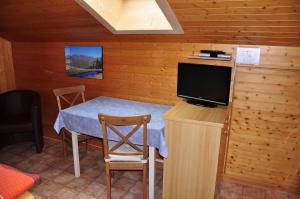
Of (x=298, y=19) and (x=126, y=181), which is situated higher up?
(x=298, y=19)

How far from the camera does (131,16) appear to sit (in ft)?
9.35

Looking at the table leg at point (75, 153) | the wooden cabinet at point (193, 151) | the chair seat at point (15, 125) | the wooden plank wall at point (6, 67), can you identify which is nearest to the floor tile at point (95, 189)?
the table leg at point (75, 153)

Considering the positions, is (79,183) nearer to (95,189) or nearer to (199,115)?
(95,189)

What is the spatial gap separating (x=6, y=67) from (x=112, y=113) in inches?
101

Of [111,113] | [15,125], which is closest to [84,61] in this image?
[111,113]

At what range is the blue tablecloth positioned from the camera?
7.34ft

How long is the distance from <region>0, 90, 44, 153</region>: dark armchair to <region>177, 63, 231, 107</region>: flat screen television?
82.3 inches

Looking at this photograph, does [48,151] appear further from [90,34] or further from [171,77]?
[171,77]

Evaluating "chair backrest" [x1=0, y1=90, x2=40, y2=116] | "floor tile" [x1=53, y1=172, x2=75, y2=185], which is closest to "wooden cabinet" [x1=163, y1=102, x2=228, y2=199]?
"floor tile" [x1=53, y1=172, x2=75, y2=185]

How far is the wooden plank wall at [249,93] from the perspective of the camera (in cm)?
248

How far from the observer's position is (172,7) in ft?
6.88

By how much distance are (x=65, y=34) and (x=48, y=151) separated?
1.71 meters

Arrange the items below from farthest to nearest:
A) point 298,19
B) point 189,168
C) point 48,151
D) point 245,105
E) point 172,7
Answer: point 48,151 < point 245,105 < point 189,168 < point 172,7 < point 298,19

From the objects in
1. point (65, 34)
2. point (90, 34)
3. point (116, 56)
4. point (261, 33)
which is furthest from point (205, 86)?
point (65, 34)
